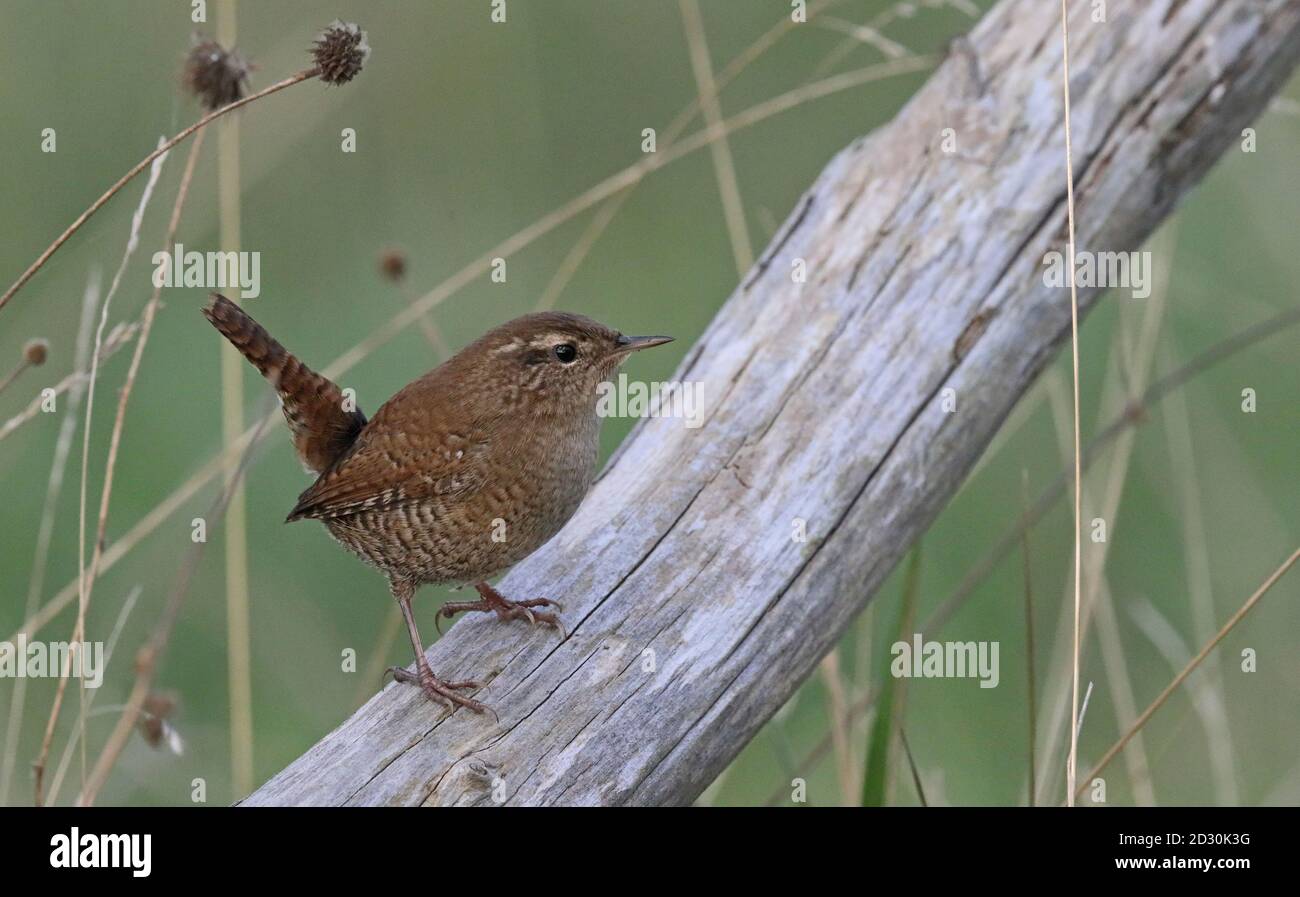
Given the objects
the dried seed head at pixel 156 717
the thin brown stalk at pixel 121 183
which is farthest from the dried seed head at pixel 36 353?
the dried seed head at pixel 156 717

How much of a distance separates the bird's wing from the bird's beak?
44cm

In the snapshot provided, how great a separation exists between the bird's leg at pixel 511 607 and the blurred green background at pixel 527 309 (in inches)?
16.3

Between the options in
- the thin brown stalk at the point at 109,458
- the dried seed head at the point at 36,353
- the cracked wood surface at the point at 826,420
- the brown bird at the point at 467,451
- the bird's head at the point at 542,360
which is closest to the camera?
the thin brown stalk at the point at 109,458

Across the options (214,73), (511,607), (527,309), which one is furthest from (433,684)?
(527,309)

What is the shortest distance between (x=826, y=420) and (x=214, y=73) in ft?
5.35

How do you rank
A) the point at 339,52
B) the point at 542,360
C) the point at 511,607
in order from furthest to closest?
the point at 542,360 → the point at 511,607 → the point at 339,52

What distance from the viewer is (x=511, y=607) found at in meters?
3.33

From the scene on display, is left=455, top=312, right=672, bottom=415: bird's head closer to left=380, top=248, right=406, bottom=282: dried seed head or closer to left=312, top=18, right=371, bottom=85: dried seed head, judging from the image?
left=380, top=248, right=406, bottom=282: dried seed head

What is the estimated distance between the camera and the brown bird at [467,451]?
343 cm

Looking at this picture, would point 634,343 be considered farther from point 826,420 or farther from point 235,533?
point 235,533

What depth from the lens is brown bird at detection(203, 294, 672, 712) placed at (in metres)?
3.43

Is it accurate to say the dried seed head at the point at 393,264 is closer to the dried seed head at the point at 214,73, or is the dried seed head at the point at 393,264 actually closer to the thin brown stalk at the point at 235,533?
the thin brown stalk at the point at 235,533
